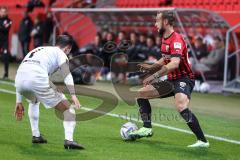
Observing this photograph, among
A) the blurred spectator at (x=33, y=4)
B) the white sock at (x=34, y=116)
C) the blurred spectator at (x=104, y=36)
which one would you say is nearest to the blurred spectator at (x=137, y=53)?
the blurred spectator at (x=104, y=36)

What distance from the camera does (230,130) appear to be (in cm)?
1288

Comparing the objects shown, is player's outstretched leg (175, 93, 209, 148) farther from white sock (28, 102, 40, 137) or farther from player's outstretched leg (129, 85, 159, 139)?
white sock (28, 102, 40, 137)

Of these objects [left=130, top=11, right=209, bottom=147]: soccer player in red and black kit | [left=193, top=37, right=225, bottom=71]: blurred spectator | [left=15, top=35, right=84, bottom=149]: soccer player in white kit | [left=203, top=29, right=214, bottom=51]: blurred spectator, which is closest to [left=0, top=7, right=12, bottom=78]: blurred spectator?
[left=193, top=37, right=225, bottom=71]: blurred spectator

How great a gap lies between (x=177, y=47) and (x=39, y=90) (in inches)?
84.5

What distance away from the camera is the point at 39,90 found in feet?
31.6

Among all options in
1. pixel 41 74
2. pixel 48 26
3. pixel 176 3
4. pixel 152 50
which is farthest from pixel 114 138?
pixel 48 26

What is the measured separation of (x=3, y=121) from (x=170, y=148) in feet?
11.1

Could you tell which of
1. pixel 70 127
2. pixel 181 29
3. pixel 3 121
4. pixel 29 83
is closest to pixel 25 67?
pixel 29 83

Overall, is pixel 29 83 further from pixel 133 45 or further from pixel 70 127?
pixel 133 45

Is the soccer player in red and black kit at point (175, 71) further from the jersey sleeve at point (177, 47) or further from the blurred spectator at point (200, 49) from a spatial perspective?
the blurred spectator at point (200, 49)

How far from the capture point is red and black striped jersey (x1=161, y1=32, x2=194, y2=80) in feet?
33.7

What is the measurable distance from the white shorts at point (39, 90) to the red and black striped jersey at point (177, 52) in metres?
1.78

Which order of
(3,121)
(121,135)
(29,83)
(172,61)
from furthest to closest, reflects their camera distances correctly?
1. (3,121)
2. (121,135)
3. (172,61)
4. (29,83)

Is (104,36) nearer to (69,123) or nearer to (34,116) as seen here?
(34,116)
